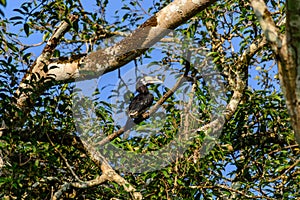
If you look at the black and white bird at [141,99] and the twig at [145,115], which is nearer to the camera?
the twig at [145,115]

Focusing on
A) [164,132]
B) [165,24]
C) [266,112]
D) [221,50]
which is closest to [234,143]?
[266,112]

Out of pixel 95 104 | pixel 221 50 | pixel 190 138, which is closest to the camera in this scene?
pixel 190 138

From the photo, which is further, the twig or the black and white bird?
the black and white bird

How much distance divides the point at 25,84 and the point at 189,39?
169 cm

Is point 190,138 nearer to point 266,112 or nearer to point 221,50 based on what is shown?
point 266,112

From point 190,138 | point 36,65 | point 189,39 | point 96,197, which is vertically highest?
point 189,39

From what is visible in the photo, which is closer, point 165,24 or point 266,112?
point 165,24

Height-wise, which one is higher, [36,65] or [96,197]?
[36,65]

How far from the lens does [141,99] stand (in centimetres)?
438

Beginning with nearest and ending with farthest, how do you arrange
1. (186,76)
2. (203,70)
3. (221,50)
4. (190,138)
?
1. (190,138)
2. (186,76)
3. (203,70)
4. (221,50)

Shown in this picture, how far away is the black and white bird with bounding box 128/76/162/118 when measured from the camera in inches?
171

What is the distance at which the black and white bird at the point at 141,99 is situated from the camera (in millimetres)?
4336

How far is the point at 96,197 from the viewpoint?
14.1 ft

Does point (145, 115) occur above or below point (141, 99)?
below
